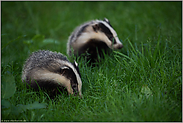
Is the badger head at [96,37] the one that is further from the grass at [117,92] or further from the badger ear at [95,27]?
the grass at [117,92]

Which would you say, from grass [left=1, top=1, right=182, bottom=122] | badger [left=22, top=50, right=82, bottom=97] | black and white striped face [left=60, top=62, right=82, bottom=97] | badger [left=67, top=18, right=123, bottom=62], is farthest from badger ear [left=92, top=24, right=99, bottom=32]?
black and white striped face [left=60, top=62, right=82, bottom=97]

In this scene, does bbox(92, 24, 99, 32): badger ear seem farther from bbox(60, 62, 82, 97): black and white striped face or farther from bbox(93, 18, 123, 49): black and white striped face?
bbox(60, 62, 82, 97): black and white striped face

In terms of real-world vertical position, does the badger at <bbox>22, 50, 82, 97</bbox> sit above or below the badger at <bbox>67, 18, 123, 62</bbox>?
below

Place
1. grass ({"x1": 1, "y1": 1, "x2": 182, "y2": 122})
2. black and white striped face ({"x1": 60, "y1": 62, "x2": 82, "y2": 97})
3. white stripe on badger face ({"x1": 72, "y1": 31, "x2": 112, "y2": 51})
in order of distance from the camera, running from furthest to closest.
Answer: white stripe on badger face ({"x1": 72, "y1": 31, "x2": 112, "y2": 51}), black and white striped face ({"x1": 60, "y1": 62, "x2": 82, "y2": 97}), grass ({"x1": 1, "y1": 1, "x2": 182, "y2": 122})

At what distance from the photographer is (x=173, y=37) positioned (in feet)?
13.6

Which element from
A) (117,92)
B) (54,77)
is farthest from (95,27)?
(117,92)

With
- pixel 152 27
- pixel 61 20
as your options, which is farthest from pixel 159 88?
pixel 61 20

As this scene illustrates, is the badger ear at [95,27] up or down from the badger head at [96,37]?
up

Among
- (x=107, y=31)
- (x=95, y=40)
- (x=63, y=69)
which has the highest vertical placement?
(x=107, y=31)

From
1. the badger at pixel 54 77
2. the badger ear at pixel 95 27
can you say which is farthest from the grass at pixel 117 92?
the badger ear at pixel 95 27

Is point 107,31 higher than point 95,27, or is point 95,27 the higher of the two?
point 95,27

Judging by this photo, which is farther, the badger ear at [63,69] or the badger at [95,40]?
the badger at [95,40]

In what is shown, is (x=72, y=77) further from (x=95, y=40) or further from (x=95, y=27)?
(x=95, y=27)

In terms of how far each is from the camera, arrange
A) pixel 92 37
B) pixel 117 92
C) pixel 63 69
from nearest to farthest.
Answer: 1. pixel 117 92
2. pixel 63 69
3. pixel 92 37
